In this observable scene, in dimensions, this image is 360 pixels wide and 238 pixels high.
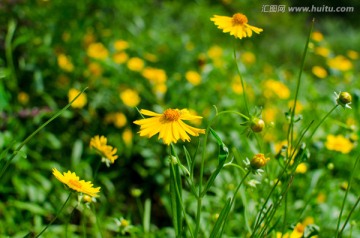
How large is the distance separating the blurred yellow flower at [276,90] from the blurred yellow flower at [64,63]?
1043 millimetres

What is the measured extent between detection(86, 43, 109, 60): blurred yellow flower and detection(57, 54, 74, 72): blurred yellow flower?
0.37ft

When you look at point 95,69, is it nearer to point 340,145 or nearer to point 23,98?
point 23,98

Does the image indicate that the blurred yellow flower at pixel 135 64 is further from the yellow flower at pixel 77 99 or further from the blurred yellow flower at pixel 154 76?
the yellow flower at pixel 77 99

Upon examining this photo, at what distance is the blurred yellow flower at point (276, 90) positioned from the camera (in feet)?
8.71

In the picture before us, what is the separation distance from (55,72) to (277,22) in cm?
401

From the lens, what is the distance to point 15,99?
7.45 ft

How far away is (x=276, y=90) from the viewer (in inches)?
105

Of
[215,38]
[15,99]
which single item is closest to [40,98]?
[15,99]

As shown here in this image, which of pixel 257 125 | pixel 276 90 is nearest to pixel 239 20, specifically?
pixel 257 125

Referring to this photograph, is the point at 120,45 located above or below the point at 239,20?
below

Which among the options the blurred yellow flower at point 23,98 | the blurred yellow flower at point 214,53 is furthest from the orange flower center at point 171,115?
the blurred yellow flower at point 214,53

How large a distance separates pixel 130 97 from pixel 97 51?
345 millimetres

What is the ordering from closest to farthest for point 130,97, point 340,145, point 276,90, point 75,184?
point 75,184 < point 340,145 < point 130,97 < point 276,90

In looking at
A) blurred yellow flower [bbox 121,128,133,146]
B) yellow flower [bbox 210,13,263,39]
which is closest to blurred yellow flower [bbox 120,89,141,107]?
blurred yellow flower [bbox 121,128,133,146]
